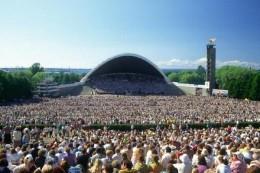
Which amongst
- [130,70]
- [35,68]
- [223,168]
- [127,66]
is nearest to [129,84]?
[127,66]

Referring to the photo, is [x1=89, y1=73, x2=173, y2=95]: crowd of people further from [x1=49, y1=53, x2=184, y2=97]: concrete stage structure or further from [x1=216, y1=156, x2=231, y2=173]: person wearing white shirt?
[x1=216, y1=156, x2=231, y2=173]: person wearing white shirt

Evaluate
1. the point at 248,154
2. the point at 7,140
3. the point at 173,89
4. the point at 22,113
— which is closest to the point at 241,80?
the point at 173,89

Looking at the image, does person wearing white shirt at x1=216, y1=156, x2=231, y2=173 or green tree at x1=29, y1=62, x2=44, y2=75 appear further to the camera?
green tree at x1=29, y1=62, x2=44, y2=75

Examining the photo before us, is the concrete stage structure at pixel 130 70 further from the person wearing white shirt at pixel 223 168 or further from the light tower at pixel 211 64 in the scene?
the person wearing white shirt at pixel 223 168

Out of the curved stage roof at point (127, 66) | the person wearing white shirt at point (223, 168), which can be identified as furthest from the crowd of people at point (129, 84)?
the person wearing white shirt at point (223, 168)

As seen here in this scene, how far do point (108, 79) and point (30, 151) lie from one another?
107 meters

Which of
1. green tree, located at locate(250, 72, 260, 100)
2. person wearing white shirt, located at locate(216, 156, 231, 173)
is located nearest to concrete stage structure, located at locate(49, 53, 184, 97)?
green tree, located at locate(250, 72, 260, 100)

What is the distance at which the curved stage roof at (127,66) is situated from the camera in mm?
117688

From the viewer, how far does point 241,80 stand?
88.5m

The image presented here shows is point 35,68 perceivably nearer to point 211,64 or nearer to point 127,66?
point 127,66

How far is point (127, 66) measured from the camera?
12362cm

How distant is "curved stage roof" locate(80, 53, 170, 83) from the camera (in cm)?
11769

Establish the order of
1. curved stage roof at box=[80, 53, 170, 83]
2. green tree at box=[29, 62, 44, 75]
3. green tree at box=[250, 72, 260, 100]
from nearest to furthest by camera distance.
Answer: green tree at box=[250, 72, 260, 100]
curved stage roof at box=[80, 53, 170, 83]
green tree at box=[29, 62, 44, 75]

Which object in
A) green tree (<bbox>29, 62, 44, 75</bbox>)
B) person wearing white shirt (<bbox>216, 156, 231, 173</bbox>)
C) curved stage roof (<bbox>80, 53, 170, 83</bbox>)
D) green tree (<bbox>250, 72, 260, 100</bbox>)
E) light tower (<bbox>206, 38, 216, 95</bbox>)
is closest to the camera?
person wearing white shirt (<bbox>216, 156, 231, 173</bbox>)
